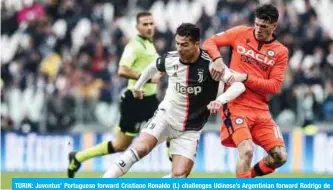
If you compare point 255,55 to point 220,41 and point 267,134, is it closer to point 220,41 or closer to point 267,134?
point 220,41

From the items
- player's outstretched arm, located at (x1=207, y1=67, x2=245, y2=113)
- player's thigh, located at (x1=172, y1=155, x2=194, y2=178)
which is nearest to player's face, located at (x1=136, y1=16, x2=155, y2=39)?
player's outstretched arm, located at (x1=207, y1=67, x2=245, y2=113)

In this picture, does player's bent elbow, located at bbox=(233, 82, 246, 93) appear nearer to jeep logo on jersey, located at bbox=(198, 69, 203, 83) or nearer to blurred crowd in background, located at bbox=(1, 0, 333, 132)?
jeep logo on jersey, located at bbox=(198, 69, 203, 83)

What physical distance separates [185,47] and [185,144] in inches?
47.2

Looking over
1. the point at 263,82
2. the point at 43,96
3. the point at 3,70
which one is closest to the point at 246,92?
the point at 263,82

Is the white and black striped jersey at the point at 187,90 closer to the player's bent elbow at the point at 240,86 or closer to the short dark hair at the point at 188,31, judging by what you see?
the player's bent elbow at the point at 240,86

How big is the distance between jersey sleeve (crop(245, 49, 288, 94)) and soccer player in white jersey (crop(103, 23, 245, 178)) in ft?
0.49

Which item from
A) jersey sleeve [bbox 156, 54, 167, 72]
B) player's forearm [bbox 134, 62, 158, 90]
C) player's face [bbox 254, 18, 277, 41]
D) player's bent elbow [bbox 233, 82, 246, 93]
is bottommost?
player's bent elbow [bbox 233, 82, 246, 93]

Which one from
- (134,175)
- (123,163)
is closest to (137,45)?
(123,163)

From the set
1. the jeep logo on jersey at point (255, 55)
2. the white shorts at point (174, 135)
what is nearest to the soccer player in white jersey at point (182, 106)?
the white shorts at point (174, 135)

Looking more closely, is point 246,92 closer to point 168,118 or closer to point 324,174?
point 168,118

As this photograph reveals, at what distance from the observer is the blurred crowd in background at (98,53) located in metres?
22.0

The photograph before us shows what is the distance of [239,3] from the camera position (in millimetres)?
25125

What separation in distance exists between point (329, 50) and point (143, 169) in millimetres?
→ 5678

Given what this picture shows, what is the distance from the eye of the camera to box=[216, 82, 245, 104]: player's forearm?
1202 cm
